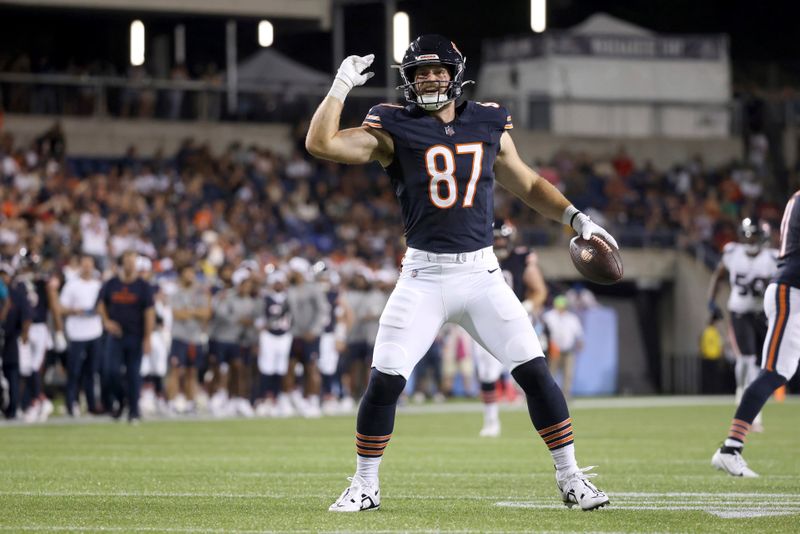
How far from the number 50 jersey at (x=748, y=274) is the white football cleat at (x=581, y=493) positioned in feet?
29.8

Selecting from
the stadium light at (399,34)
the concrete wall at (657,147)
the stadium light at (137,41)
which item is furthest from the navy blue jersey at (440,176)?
the concrete wall at (657,147)

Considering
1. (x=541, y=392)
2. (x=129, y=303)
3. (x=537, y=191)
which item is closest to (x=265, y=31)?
(x=129, y=303)

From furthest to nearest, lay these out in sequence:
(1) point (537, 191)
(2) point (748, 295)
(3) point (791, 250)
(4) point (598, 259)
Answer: (2) point (748, 295) → (3) point (791, 250) → (1) point (537, 191) → (4) point (598, 259)

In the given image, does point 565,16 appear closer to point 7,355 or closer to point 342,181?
point 342,181

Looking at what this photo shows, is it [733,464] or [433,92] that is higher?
[433,92]

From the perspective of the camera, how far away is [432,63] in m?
7.42

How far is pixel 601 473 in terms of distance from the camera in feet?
33.3

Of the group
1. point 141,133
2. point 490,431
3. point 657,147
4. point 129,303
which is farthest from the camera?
point 657,147

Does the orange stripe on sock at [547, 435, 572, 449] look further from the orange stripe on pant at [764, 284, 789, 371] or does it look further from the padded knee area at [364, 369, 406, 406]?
the orange stripe on pant at [764, 284, 789, 371]

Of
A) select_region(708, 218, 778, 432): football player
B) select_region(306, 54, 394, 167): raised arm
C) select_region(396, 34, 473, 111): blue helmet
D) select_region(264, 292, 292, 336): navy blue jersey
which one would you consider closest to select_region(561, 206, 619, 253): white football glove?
select_region(396, 34, 473, 111): blue helmet

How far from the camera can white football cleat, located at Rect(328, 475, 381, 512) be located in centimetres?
734

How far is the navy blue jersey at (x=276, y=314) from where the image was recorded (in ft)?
65.5

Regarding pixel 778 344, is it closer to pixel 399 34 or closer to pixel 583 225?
pixel 583 225

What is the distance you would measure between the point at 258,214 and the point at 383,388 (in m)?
19.1
